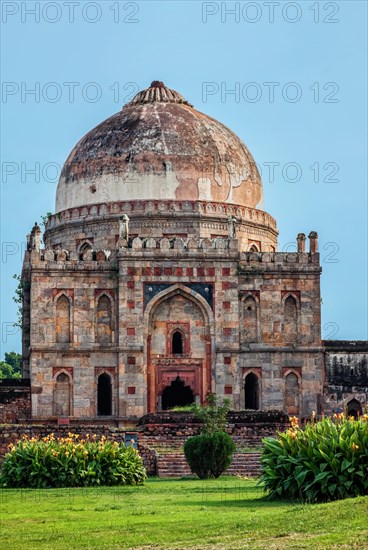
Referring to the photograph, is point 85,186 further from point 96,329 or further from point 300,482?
point 300,482

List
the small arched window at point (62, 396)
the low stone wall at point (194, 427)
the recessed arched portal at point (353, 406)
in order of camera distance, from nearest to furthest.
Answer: the low stone wall at point (194, 427) → the small arched window at point (62, 396) → the recessed arched portal at point (353, 406)

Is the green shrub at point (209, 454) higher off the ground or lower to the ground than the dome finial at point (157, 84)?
lower

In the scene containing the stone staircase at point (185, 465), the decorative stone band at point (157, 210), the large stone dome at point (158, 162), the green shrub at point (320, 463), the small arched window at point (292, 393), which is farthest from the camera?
the large stone dome at point (158, 162)

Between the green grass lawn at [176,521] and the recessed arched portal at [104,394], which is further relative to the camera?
the recessed arched portal at [104,394]

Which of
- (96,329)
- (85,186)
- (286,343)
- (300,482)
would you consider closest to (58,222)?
(85,186)

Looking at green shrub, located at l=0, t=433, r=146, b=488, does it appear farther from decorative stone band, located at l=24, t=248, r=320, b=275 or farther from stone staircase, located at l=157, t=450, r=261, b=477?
decorative stone band, located at l=24, t=248, r=320, b=275

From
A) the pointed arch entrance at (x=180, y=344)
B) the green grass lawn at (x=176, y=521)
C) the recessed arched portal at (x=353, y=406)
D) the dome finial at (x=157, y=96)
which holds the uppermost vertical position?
the dome finial at (x=157, y=96)

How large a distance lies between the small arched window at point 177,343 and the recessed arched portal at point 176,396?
3.68 feet

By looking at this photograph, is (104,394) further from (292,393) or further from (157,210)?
(157,210)

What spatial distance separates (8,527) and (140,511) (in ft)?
8.10

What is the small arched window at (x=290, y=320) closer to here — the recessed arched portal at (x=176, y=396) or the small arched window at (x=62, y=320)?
the recessed arched portal at (x=176, y=396)

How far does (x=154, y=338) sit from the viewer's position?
160 feet

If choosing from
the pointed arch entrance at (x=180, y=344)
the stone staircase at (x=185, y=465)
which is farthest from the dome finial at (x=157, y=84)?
the stone staircase at (x=185, y=465)

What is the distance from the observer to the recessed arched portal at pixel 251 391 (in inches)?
1925
